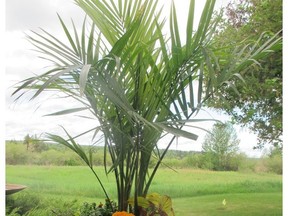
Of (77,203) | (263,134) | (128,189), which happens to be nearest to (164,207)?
(128,189)

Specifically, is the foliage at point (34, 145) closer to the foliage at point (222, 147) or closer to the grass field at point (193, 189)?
the grass field at point (193, 189)

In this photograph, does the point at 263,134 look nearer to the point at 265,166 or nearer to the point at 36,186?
the point at 265,166

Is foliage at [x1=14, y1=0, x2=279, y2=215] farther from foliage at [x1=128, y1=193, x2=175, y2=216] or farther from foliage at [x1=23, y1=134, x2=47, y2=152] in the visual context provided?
foliage at [x1=23, y1=134, x2=47, y2=152]

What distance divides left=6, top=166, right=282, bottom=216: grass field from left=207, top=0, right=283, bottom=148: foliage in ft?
0.87

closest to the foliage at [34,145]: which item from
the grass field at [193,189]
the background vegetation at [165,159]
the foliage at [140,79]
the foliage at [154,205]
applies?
the background vegetation at [165,159]

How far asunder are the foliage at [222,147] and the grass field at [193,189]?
59 millimetres

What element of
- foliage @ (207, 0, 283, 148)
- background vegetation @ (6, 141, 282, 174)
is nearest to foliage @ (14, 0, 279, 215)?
background vegetation @ (6, 141, 282, 174)

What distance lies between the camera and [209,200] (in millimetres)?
2783

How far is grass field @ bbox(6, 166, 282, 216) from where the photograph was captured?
8.80ft

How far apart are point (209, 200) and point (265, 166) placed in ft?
1.26

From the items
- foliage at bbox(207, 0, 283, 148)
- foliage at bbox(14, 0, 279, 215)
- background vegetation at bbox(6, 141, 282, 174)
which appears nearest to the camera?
foliage at bbox(14, 0, 279, 215)

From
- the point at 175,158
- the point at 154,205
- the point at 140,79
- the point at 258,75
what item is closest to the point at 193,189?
the point at 175,158

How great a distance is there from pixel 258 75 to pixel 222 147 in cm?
48

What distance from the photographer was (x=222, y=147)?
2.81m
